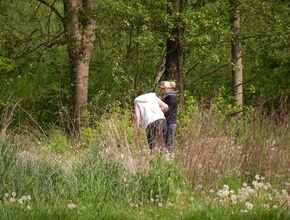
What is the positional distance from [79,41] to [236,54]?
213 inches

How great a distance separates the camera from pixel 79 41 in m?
19.5

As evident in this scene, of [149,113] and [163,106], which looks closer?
[149,113]

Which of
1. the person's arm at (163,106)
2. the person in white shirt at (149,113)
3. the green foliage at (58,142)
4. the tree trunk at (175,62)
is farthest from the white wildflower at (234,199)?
the tree trunk at (175,62)

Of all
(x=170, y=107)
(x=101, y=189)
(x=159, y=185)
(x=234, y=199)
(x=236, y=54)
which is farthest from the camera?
(x=236, y=54)

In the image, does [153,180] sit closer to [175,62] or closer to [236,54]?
[175,62]

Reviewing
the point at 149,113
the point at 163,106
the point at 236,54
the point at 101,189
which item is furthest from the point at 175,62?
the point at 101,189

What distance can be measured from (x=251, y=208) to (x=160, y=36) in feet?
37.4

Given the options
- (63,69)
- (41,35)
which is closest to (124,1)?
(41,35)

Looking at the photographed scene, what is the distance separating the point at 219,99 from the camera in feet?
62.4

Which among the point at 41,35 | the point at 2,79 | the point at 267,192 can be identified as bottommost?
the point at 267,192

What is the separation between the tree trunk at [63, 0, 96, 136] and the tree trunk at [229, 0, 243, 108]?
4238 millimetres

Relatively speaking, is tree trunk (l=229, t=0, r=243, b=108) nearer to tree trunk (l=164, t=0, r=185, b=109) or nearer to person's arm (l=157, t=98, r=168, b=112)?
tree trunk (l=164, t=0, r=185, b=109)

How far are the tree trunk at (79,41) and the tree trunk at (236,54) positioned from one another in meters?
4.24

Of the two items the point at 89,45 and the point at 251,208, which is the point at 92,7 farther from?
the point at 251,208
